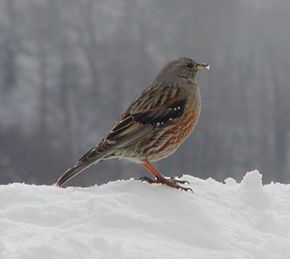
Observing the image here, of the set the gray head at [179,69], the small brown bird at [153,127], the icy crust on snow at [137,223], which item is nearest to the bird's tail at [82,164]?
the small brown bird at [153,127]

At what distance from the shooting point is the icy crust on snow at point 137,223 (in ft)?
9.47

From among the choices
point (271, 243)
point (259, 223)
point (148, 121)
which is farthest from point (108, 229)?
point (148, 121)

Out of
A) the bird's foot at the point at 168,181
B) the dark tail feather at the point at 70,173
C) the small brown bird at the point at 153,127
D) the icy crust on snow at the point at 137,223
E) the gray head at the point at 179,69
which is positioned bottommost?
the icy crust on snow at the point at 137,223

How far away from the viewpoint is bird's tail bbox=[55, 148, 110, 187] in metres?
4.32

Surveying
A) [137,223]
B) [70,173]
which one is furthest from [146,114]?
[137,223]

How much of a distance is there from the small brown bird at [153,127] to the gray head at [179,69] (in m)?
0.09

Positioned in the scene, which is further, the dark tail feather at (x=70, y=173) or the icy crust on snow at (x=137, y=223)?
the dark tail feather at (x=70, y=173)

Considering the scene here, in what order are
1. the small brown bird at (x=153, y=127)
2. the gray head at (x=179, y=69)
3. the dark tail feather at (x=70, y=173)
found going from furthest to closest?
the gray head at (x=179, y=69) → the small brown bird at (x=153, y=127) → the dark tail feather at (x=70, y=173)

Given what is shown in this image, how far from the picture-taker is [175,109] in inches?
190

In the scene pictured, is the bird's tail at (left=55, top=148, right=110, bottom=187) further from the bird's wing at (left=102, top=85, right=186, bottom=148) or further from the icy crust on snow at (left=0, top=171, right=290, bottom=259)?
the icy crust on snow at (left=0, top=171, right=290, bottom=259)

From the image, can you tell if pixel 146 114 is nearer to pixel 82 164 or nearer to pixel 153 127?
pixel 153 127

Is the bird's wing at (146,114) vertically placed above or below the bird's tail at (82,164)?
above

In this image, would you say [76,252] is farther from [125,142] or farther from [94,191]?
[125,142]

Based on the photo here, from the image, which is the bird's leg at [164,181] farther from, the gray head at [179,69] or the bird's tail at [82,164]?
the gray head at [179,69]
